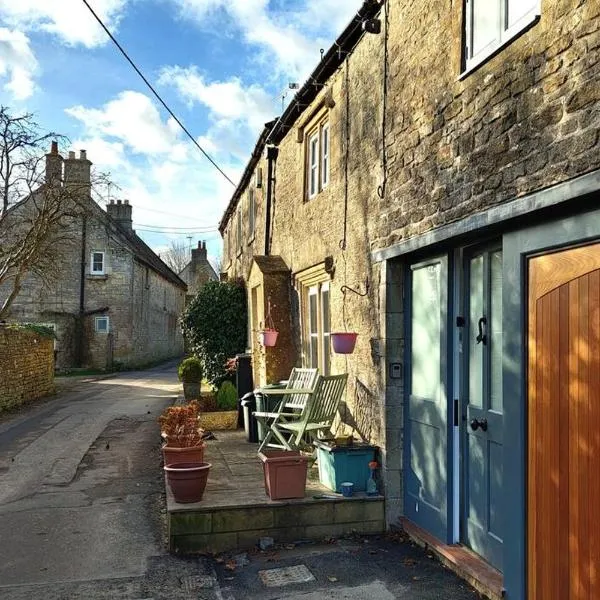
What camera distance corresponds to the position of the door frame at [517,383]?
397 centimetres

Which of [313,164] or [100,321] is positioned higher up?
[313,164]

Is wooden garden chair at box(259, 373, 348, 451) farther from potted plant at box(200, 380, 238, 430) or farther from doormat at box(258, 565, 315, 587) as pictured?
potted plant at box(200, 380, 238, 430)

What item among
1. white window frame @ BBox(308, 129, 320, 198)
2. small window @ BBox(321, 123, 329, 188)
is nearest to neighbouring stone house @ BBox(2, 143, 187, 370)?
white window frame @ BBox(308, 129, 320, 198)

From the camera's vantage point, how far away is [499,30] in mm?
4418

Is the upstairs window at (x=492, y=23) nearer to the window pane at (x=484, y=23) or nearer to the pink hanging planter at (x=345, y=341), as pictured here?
the window pane at (x=484, y=23)

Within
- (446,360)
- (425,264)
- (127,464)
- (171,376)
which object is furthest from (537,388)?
(171,376)

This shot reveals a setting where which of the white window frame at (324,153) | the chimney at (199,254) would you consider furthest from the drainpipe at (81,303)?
the chimney at (199,254)

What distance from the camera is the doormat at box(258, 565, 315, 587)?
4.91 metres

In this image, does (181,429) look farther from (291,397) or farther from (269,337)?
(269,337)

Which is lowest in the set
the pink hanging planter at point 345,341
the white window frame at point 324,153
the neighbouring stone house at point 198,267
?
the pink hanging planter at point 345,341

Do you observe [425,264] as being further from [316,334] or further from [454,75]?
[316,334]

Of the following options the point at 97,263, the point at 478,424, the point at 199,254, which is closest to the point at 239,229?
the point at 478,424

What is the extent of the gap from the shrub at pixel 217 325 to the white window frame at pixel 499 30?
10105 millimetres

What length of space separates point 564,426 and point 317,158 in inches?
258
